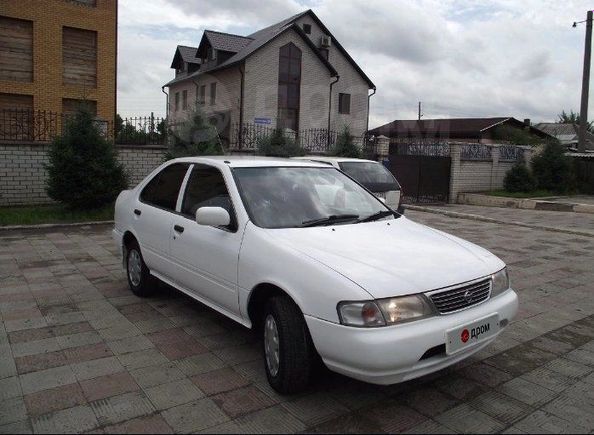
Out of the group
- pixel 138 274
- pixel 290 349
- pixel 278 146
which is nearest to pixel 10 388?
pixel 290 349

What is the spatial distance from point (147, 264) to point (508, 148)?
17.7 metres

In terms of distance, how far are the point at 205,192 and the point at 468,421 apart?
268 centimetres

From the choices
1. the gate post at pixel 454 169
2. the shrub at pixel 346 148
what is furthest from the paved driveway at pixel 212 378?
the gate post at pixel 454 169

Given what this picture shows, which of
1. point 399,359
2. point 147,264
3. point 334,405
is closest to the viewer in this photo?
point 399,359

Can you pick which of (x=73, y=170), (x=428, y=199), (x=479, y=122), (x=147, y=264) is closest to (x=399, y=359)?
(x=147, y=264)

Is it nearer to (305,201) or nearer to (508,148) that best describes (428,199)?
(508,148)

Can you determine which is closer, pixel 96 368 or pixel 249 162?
pixel 96 368

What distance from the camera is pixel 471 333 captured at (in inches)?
123

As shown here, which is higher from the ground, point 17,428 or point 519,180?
point 519,180

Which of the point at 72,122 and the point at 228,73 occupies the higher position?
the point at 228,73

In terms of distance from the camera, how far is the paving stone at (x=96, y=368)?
11.7 ft

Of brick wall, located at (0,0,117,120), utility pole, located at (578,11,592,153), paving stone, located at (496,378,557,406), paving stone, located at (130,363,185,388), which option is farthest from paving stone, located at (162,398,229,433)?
utility pole, located at (578,11,592,153)

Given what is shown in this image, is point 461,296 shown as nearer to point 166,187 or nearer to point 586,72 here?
point 166,187

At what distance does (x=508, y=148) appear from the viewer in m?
19.6
